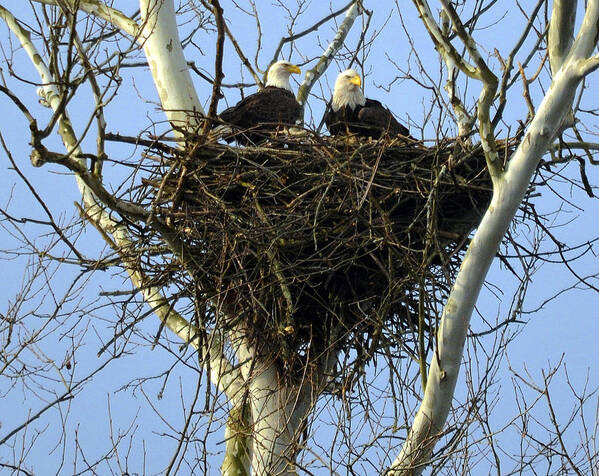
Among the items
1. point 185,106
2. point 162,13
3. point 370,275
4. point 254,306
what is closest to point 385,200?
point 370,275

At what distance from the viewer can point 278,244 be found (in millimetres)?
6461

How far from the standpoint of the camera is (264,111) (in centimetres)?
809

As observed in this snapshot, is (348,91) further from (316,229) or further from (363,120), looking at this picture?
(316,229)

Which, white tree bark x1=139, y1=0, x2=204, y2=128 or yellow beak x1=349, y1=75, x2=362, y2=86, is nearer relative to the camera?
white tree bark x1=139, y1=0, x2=204, y2=128

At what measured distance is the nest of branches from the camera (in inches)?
253

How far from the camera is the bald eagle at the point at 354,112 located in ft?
27.0

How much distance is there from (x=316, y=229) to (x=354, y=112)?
2.30 m

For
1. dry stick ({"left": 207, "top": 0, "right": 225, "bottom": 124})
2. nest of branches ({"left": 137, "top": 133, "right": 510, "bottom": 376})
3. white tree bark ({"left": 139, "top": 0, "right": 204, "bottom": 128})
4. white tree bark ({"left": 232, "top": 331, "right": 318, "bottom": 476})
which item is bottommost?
white tree bark ({"left": 232, "top": 331, "right": 318, "bottom": 476})

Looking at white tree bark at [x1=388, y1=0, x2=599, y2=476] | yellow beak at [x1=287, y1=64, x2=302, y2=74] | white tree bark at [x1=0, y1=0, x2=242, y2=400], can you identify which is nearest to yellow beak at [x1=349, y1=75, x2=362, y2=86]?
yellow beak at [x1=287, y1=64, x2=302, y2=74]

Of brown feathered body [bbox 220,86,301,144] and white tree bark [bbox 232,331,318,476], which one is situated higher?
brown feathered body [bbox 220,86,301,144]

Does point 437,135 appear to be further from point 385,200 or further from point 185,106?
point 185,106

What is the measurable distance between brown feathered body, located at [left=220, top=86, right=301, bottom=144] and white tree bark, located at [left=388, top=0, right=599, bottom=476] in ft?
8.76

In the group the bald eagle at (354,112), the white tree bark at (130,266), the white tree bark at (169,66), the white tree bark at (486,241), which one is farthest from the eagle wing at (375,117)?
the white tree bark at (486,241)

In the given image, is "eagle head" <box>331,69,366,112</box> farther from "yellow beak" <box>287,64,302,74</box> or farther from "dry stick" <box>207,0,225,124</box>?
"dry stick" <box>207,0,225,124</box>
